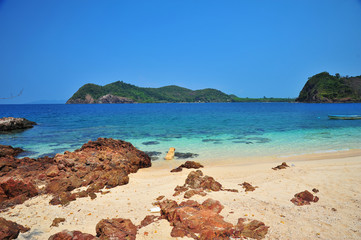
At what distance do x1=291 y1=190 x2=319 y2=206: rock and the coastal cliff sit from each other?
609ft

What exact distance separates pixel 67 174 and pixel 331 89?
660 ft

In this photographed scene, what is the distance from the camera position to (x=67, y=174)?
28.8ft

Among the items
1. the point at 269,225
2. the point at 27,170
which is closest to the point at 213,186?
the point at 269,225

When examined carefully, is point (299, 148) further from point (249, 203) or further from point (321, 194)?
point (249, 203)

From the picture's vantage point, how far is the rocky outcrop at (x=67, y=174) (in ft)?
24.2

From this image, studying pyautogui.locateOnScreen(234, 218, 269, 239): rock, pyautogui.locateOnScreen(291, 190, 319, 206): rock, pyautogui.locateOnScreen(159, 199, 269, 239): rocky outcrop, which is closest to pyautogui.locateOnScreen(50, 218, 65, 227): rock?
pyautogui.locateOnScreen(159, 199, 269, 239): rocky outcrop

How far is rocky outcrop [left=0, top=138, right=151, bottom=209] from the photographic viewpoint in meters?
7.38

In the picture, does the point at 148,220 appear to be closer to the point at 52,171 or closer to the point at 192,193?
the point at 192,193

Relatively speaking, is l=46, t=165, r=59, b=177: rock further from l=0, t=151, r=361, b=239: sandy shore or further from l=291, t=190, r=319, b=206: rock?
l=291, t=190, r=319, b=206: rock

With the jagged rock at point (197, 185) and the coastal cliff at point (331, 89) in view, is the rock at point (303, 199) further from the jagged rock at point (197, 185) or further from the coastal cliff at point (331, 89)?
the coastal cliff at point (331, 89)

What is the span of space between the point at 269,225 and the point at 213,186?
2.84 meters

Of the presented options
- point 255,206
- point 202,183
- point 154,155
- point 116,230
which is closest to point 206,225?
point 255,206

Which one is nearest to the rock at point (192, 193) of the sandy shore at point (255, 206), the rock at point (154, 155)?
the sandy shore at point (255, 206)

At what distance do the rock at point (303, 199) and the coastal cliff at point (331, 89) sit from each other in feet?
609
